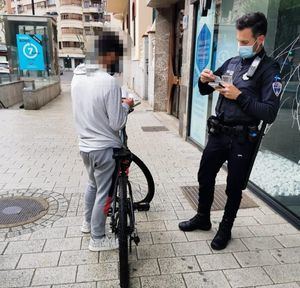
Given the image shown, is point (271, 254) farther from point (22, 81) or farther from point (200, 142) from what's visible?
point (22, 81)

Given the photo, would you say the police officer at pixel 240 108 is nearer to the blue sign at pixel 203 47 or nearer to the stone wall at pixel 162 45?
the blue sign at pixel 203 47

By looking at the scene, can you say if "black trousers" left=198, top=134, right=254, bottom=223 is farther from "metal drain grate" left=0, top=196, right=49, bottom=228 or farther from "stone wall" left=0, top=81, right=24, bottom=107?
"stone wall" left=0, top=81, right=24, bottom=107

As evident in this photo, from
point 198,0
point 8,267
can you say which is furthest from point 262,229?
point 198,0

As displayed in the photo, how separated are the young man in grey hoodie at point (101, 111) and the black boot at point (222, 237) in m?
1.06

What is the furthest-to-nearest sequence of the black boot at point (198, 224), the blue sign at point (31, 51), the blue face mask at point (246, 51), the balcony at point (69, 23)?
the balcony at point (69, 23) < the blue sign at point (31, 51) < the black boot at point (198, 224) < the blue face mask at point (246, 51)

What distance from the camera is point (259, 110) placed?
2.38m

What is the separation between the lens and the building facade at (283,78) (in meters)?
3.46

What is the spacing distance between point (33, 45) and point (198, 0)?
9638 mm

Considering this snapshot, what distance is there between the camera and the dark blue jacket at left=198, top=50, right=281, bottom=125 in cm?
240

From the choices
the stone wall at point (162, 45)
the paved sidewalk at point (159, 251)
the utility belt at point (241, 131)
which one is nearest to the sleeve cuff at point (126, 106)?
the utility belt at point (241, 131)

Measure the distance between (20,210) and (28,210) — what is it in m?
0.09

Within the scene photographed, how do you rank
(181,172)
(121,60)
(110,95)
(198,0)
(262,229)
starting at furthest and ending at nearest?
(198,0)
(181,172)
(262,229)
(121,60)
(110,95)

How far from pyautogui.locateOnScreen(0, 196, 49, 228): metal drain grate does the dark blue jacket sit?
2270 millimetres

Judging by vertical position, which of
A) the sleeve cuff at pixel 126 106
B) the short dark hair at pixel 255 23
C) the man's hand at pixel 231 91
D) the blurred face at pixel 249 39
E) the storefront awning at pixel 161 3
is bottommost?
the sleeve cuff at pixel 126 106
